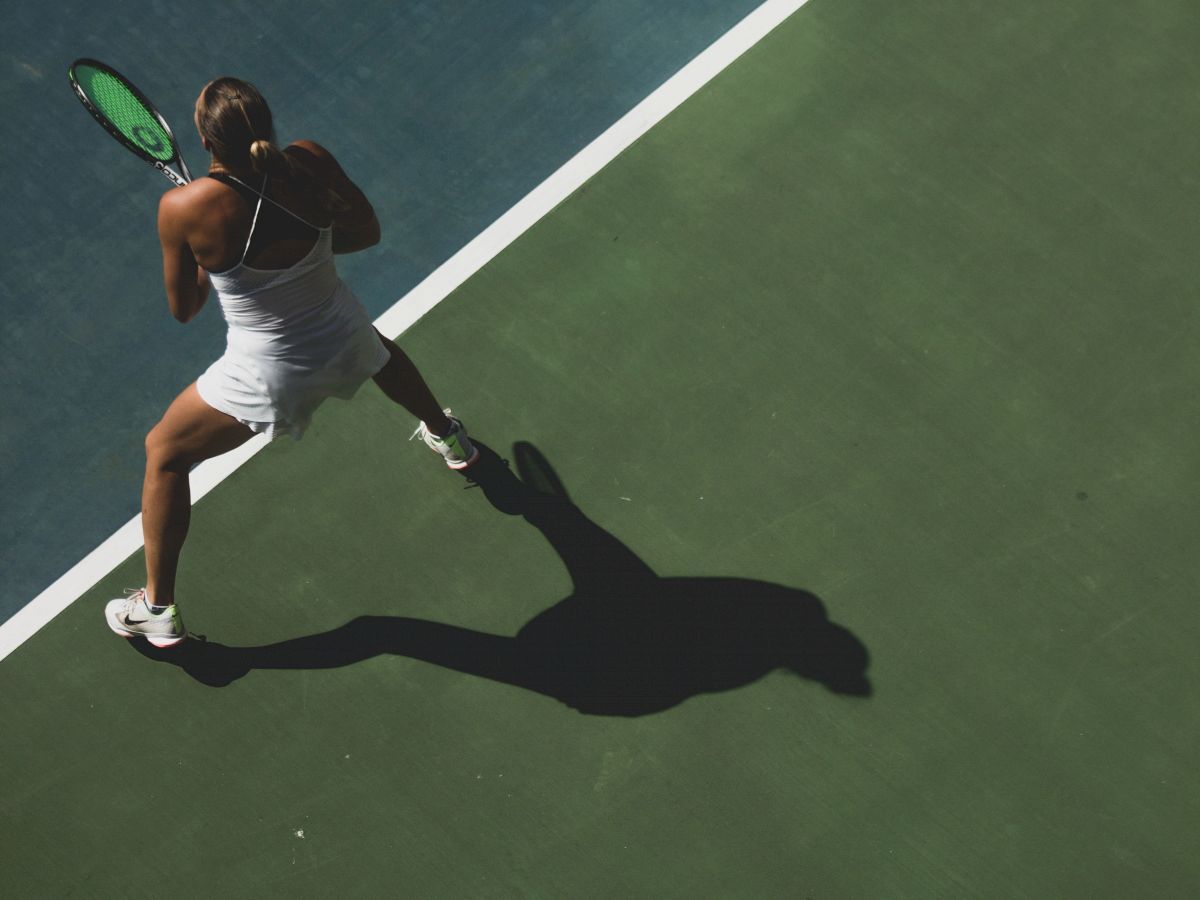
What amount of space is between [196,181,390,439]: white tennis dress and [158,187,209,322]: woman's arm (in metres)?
0.09

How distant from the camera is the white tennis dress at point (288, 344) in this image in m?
3.20

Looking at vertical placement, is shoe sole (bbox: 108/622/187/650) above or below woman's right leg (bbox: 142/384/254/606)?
below

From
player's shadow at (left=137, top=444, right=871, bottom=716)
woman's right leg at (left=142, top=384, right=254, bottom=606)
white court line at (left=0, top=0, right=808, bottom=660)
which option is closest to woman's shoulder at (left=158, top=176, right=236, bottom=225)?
Result: woman's right leg at (left=142, top=384, right=254, bottom=606)

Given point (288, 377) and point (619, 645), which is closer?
point (288, 377)

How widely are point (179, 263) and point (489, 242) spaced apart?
5.03ft

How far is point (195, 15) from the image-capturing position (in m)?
4.99

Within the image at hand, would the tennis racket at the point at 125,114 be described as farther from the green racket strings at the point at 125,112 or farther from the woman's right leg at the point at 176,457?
the woman's right leg at the point at 176,457

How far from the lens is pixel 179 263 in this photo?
10.5ft

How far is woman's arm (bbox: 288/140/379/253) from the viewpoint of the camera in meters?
3.09

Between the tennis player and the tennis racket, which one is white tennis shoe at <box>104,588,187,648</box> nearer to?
the tennis player

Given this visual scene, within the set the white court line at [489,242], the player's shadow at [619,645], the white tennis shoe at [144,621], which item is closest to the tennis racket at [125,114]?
the white court line at [489,242]

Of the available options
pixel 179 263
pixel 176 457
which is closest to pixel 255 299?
pixel 179 263

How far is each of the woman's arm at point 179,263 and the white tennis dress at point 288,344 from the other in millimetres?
93

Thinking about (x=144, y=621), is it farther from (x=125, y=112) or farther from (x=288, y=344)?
(x=125, y=112)
